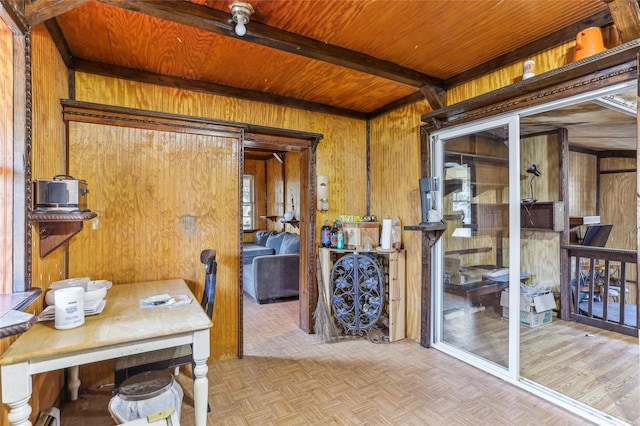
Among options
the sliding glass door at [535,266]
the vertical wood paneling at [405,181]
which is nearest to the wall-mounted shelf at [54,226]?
the vertical wood paneling at [405,181]

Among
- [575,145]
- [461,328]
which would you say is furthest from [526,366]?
[575,145]

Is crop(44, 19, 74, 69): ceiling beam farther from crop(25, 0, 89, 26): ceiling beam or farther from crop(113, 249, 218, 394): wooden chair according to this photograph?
crop(113, 249, 218, 394): wooden chair

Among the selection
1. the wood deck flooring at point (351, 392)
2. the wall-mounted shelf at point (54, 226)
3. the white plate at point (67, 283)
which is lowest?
the wood deck flooring at point (351, 392)

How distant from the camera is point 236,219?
3.10 m

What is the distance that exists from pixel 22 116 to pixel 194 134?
139 cm

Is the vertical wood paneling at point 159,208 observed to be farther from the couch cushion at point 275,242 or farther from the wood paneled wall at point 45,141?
the couch cushion at point 275,242

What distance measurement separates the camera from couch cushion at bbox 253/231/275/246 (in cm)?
665

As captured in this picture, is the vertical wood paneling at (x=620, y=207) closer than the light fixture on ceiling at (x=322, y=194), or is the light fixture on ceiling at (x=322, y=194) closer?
the light fixture on ceiling at (x=322, y=194)

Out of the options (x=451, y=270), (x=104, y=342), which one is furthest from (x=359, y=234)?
(x=104, y=342)

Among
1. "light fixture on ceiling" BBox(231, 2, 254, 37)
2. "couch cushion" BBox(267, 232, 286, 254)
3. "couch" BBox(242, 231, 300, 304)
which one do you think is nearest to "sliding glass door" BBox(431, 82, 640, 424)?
"light fixture on ceiling" BBox(231, 2, 254, 37)

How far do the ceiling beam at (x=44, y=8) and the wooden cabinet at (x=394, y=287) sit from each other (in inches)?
107

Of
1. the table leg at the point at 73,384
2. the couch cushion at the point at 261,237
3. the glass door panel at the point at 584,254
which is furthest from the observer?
the couch cushion at the point at 261,237

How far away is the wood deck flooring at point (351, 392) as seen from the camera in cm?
214

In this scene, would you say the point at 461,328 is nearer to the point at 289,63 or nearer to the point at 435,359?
the point at 435,359
